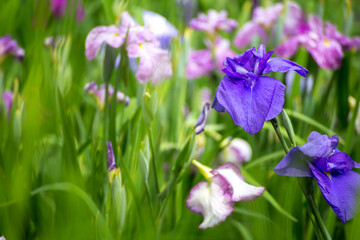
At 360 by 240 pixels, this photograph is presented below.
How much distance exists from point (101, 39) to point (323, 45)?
725 millimetres

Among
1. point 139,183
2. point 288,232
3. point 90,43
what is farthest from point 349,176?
point 90,43

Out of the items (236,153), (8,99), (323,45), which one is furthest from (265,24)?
(8,99)

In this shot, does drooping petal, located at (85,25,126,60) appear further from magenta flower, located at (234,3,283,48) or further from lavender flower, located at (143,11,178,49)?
magenta flower, located at (234,3,283,48)

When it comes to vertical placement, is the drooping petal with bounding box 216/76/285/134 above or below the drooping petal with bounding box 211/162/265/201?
above

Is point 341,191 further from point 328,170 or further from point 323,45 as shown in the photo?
point 323,45

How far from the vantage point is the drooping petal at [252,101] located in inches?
20.0

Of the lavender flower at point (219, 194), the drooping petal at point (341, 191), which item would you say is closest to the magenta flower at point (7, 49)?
the lavender flower at point (219, 194)

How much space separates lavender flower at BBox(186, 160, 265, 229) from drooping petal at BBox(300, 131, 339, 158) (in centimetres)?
13

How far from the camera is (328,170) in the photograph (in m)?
0.54

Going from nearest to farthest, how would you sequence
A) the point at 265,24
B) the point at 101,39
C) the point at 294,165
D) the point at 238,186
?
the point at 294,165
the point at 238,186
the point at 101,39
the point at 265,24

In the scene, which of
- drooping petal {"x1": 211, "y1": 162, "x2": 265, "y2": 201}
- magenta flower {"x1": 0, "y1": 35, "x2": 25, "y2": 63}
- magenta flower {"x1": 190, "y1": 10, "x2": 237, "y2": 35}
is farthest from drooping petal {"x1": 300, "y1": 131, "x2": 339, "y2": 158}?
magenta flower {"x1": 190, "y1": 10, "x2": 237, "y2": 35}

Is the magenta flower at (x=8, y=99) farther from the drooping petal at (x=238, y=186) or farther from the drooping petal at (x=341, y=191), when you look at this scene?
the drooping petal at (x=341, y=191)

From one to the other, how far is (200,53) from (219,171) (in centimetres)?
109

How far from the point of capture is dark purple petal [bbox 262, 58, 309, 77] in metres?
0.54
